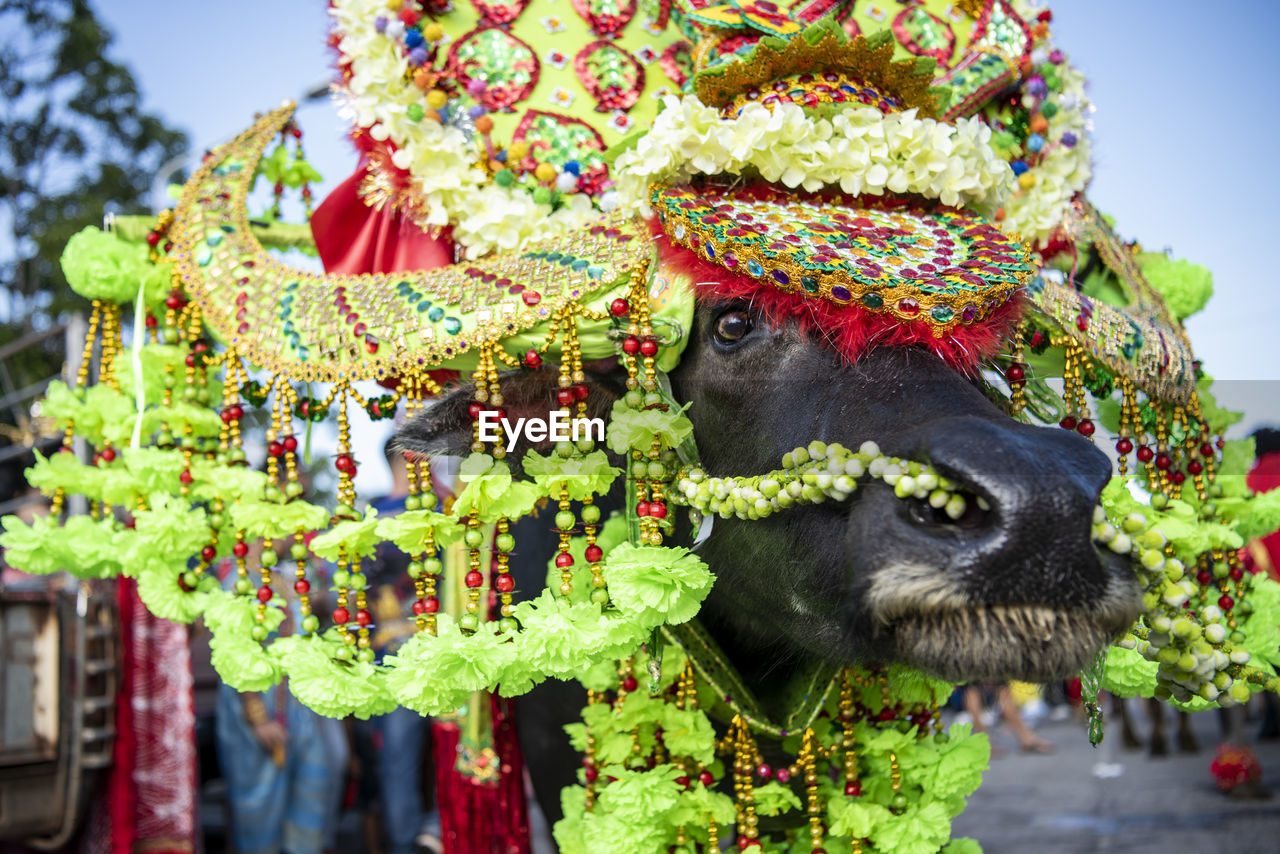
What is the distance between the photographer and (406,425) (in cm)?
199

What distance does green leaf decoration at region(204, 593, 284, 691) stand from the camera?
2.09 meters

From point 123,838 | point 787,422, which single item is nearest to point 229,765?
point 123,838

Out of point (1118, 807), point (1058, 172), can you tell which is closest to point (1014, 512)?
point (1058, 172)

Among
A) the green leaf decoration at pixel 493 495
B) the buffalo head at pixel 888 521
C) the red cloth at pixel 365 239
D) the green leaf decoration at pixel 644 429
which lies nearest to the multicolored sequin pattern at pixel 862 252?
the buffalo head at pixel 888 521

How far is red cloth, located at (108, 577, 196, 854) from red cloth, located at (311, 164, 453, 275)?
92.2 inches

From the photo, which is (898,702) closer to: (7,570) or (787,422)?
(787,422)

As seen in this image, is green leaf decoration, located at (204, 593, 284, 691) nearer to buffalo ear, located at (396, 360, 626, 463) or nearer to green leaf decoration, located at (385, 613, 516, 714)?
green leaf decoration, located at (385, 613, 516, 714)

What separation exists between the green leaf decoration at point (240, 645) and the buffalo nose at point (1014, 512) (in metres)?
1.41

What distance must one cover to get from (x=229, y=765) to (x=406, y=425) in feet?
11.5

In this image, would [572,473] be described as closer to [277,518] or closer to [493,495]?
[493,495]

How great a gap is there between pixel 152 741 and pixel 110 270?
7.84ft

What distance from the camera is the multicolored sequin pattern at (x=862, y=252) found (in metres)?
1.66

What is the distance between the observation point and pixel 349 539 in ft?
6.46

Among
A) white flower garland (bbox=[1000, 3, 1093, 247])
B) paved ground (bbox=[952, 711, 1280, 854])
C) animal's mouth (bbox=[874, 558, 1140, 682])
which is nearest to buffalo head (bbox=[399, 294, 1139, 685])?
animal's mouth (bbox=[874, 558, 1140, 682])
